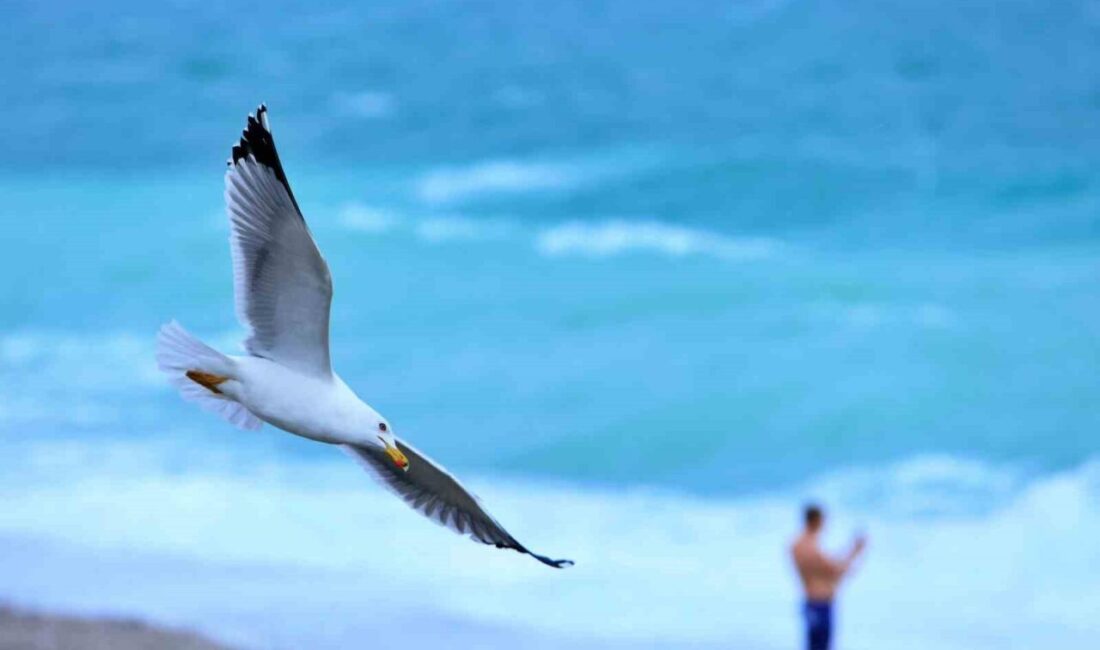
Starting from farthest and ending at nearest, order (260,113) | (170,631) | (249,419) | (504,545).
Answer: (170,631)
(504,545)
(249,419)
(260,113)

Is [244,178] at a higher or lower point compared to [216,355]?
higher

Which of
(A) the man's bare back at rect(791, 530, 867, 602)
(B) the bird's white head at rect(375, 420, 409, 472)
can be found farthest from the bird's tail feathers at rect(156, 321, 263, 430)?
(A) the man's bare back at rect(791, 530, 867, 602)

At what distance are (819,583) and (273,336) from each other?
1478mm

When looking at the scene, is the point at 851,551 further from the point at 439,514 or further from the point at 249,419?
the point at 249,419

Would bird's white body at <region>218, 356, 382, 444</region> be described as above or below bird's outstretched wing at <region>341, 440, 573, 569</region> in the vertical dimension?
below

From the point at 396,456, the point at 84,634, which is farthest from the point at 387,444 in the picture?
the point at 84,634

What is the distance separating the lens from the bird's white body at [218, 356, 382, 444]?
3791 mm

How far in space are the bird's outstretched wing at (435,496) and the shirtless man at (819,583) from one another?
724 millimetres

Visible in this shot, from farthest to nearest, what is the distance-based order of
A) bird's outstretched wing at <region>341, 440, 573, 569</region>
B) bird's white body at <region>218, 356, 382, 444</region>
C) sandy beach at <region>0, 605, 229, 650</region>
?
sandy beach at <region>0, 605, 229, 650</region>
bird's outstretched wing at <region>341, 440, 573, 569</region>
bird's white body at <region>218, 356, 382, 444</region>

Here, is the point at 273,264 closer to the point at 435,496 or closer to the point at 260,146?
the point at 260,146

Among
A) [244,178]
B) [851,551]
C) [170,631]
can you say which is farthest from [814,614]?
[170,631]

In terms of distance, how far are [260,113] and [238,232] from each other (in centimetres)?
29

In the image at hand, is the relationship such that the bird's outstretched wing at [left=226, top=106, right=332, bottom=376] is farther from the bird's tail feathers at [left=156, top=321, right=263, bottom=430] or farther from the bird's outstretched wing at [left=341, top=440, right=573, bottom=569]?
the bird's outstretched wing at [left=341, top=440, right=573, bottom=569]

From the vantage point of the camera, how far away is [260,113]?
3795mm
